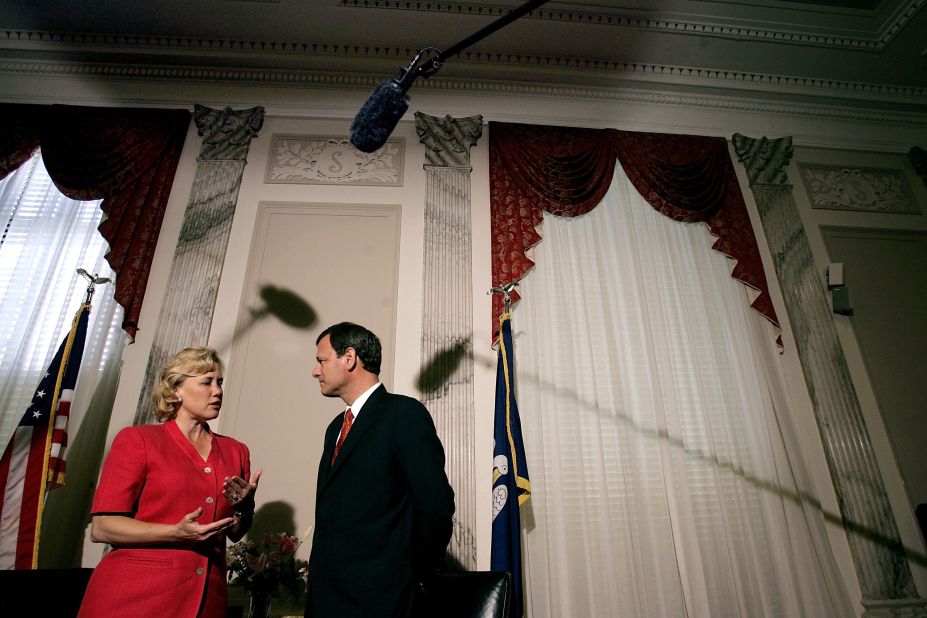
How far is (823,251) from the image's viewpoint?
13.5 feet

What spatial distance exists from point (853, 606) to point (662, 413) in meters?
1.61

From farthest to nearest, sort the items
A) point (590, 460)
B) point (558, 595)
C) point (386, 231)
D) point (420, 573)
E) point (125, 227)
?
1. point (386, 231)
2. point (125, 227)
3. point (590, 460)
4. point (558, 595)
5. point (420, 573)

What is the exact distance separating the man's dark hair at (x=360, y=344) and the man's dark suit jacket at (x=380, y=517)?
0.81 ft

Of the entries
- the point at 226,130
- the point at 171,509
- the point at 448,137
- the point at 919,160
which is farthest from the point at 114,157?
the point at 919,160

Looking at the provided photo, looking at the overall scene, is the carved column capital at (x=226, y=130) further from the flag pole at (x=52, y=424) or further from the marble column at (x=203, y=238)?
the flag pole at (x=52, y=424)

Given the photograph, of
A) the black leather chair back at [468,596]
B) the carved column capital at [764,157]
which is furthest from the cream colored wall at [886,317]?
the black leather chair back at [468,596]

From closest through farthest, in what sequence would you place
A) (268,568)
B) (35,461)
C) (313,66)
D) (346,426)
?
1. (346,426)
2. (268,568)
3. (35,461)
4. (313,66)

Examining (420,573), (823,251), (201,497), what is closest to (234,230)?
(201,497)

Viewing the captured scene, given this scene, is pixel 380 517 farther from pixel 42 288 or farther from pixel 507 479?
pixel 42 288

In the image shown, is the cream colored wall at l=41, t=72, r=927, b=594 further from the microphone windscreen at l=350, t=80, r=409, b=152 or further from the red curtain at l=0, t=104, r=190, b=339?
the microphone windscreen at l=350, t=80, r=409, b=152

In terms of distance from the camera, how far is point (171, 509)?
149 centimetres

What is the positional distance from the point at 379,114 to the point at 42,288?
10.8 ft

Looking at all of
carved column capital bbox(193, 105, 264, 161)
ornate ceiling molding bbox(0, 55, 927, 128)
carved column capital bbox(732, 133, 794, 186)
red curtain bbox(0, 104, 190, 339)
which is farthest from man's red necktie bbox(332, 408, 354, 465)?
carved column capital bbox(732, 133, 794, 186)

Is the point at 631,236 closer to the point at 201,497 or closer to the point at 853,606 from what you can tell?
the point at 853,606
